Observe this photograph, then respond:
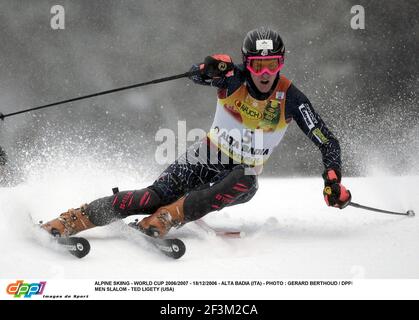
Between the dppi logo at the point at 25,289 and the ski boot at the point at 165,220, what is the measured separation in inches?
42.2

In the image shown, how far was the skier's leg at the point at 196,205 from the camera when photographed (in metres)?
3.53

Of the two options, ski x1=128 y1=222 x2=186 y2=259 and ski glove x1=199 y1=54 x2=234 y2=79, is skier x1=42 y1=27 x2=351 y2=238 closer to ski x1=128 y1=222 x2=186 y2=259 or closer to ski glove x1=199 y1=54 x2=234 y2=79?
ski glove x1=199 y1=54 x2=234 y2=79

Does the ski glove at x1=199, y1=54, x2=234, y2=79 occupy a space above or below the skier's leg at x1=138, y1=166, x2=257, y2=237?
above

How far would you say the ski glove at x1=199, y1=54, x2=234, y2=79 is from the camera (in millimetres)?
3680

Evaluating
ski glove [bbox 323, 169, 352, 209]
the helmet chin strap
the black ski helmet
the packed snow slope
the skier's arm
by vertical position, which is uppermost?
the black ski helmet

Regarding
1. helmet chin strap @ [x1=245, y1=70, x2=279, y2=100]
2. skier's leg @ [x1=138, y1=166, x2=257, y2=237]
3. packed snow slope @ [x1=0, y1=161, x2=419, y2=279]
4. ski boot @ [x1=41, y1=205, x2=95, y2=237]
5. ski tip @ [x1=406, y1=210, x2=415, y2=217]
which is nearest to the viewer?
packed snow slope @ [x1=0, y1=161, x2=419, y2=279]

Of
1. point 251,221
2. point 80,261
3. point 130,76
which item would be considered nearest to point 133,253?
point 80,261

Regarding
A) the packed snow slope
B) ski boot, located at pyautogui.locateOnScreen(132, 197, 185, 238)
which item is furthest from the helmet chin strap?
the packed snow slope

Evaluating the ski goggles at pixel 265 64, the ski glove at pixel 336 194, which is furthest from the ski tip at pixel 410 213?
the ski goggles at pixel 265 64

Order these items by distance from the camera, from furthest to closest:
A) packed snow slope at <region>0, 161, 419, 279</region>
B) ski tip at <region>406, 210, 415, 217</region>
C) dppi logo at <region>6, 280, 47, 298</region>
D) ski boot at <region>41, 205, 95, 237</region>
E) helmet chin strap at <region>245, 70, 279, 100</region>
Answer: ski tip at <region>406, 210, 415, 217</region>
helmet chin strap at <region>245, 70, 279, 100</region>
ski boot at <region>41, 205, 95, 237</region>
packed snow slope at <region>0, 161, 419, 279</region>
dppi logo at <region>6, 280, 47, 298</region>

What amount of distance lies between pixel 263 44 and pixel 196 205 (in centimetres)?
125

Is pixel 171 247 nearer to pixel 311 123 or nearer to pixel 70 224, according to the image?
pixel 70 224

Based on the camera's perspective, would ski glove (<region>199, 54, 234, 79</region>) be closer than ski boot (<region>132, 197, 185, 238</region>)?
No

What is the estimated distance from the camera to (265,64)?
3605mm
